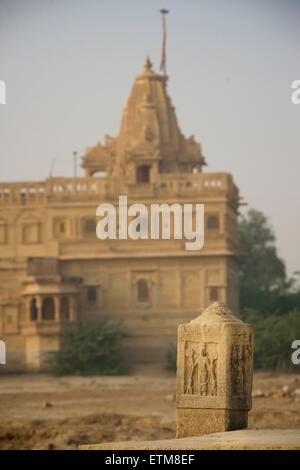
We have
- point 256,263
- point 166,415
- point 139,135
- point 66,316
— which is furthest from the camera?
point 256,263

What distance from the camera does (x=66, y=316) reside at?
1651 inches

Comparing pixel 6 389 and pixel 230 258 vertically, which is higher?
pixel 230 258

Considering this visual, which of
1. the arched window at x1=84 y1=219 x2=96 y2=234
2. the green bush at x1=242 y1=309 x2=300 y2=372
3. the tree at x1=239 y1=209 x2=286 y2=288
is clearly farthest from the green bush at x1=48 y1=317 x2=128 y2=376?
the tree at x1=239 y1=209 x2=286 y2=288

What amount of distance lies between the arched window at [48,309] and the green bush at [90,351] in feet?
3.74

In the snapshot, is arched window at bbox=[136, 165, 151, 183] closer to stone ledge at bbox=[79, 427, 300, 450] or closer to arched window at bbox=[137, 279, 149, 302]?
arched window at bbox=[137, 279, 149, 302]

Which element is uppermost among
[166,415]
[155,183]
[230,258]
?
[155,183]

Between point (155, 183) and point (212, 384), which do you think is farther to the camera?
point (155, 183)

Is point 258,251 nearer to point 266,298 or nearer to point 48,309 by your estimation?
point 266,298

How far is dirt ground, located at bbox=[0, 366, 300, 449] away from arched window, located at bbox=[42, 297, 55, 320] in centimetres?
294

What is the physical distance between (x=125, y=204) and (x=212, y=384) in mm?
28127

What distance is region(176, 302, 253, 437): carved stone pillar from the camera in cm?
1513

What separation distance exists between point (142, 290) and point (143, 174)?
5938 millimetres
